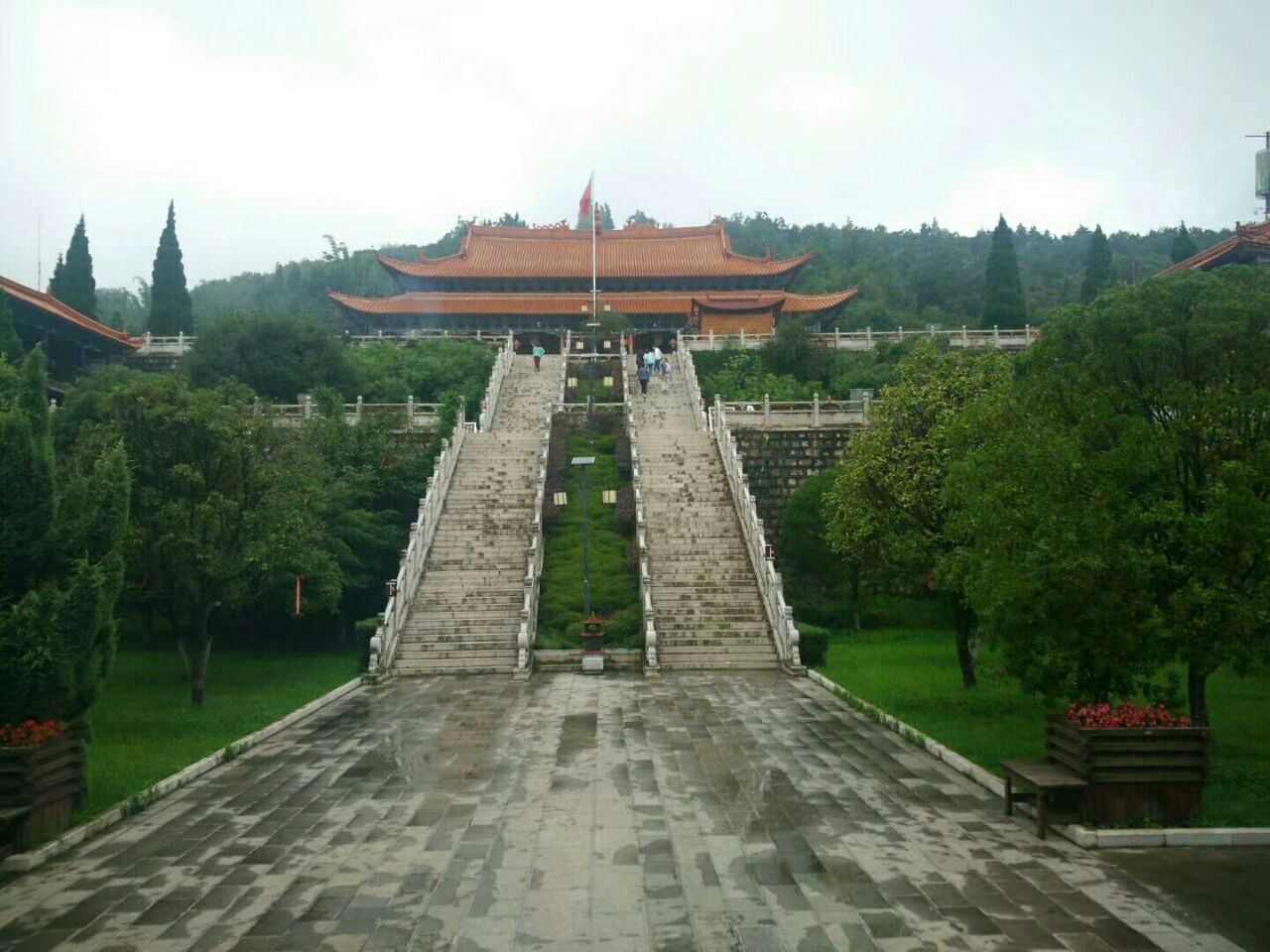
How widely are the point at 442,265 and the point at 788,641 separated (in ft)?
121

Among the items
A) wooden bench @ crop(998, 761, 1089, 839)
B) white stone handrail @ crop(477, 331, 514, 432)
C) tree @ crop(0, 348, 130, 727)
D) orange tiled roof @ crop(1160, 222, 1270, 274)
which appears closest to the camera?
wooden bench @ crop(998, 761, 1089, 839)

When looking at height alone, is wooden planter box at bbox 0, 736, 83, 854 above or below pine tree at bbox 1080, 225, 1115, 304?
below

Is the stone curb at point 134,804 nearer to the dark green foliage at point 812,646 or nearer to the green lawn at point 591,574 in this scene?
the green lawn at point 591,574

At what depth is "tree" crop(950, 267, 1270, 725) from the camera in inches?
346

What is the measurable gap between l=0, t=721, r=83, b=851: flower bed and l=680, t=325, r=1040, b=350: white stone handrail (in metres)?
31.0

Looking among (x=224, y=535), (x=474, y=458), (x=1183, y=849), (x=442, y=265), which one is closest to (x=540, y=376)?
(x=474, y=458)

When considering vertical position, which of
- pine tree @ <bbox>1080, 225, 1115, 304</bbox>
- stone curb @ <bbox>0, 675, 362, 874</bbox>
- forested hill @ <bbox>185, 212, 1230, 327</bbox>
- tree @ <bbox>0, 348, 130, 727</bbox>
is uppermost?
forested hill @ <bbox>185, 212, 1230, 327</bbox>

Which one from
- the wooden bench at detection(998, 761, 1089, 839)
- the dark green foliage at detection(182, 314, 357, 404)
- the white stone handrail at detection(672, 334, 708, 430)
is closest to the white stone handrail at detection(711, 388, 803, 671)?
the white stone handrail at detection(672, 334, 708, 430)

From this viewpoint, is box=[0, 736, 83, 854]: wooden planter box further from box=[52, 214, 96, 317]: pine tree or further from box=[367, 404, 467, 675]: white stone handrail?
box=[52, 214, 96, 317]: pine tree

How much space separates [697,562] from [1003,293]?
26.7 m

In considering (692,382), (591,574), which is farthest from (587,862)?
(692,382)

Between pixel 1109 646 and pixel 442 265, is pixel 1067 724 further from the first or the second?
pixel 442 265

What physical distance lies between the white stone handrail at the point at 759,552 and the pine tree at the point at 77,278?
31.9 meters

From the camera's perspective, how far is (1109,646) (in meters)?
8.90
